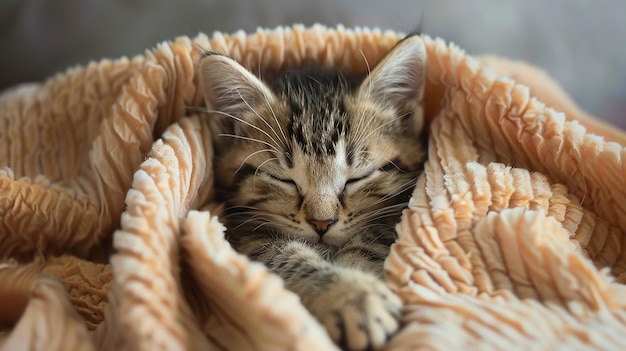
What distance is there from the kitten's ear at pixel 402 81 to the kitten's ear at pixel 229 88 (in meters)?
0.20

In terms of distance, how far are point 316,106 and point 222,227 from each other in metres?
0.34

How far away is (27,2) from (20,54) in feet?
0.44

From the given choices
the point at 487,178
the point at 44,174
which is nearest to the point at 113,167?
the point at 44,174

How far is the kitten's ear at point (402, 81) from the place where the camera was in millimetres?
985

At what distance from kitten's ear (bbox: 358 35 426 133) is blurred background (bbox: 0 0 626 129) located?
39cm

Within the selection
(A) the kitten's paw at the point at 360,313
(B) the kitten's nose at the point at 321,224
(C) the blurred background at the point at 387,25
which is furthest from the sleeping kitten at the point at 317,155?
(C) the blurred background at the point at 387,25

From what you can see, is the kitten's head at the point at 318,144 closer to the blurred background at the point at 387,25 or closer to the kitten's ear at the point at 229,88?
the kitten's ear at the point at 229,88

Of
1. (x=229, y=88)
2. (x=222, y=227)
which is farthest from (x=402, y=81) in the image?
(x=222, y=227)

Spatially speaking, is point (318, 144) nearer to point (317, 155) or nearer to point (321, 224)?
point (317, 155)

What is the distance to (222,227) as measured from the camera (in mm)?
759

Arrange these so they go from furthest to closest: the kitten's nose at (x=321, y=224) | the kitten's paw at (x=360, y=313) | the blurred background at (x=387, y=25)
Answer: the blurred background at (x=387, y=25)
the kitten's nose at (x=321, y=224)
the kitten's paw at (x=360, y=313)

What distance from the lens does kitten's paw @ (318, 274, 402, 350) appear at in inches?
24.3

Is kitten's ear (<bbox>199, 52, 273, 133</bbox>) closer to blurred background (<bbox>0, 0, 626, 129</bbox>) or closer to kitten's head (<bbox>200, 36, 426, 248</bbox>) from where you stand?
kitten's head (<bbox>200, 36, 426, 248</bbox>)

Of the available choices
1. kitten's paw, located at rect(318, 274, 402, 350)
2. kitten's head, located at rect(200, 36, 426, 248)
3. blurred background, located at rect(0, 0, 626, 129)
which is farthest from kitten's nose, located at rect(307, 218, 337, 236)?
blurred background, located at rect(0, 0, 626, 129)
